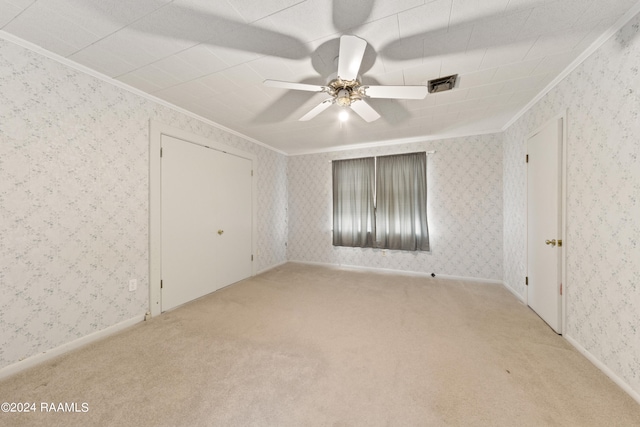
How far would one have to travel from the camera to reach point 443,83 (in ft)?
6.75

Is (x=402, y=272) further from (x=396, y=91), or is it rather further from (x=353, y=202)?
(x=396, y=91)

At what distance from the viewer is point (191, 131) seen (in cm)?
284

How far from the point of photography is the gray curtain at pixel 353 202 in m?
4.19

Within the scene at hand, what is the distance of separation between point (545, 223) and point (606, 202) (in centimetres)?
79

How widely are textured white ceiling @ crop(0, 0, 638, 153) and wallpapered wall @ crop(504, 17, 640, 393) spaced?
253 mm

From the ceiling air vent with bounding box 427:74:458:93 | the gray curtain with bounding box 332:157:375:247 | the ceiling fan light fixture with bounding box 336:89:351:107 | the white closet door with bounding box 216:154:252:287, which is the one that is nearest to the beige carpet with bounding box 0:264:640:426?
the white closet door with bounding box 216:154:252:287

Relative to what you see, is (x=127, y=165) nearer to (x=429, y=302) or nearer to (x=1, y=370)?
(x=1, y=370)

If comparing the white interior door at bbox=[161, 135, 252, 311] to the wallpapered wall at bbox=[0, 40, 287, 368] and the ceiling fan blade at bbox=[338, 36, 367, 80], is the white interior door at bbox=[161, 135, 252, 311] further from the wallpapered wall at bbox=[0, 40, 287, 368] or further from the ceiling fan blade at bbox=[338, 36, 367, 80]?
the ceiling fan blade at bbox=[338, 36, 367, 80]

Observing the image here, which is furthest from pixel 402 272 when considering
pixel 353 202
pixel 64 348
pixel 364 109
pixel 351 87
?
pixel 64 348

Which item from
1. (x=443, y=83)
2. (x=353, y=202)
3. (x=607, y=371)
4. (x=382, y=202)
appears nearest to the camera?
(x=607, y=371)

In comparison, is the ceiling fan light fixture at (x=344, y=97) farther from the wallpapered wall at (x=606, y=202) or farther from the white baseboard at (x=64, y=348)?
the white baseboard at (x=64, y=348)

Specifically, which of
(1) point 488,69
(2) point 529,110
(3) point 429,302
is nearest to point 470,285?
(3) point 429,302

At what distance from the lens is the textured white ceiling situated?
1.32 m

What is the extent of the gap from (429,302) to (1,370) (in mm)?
3771
